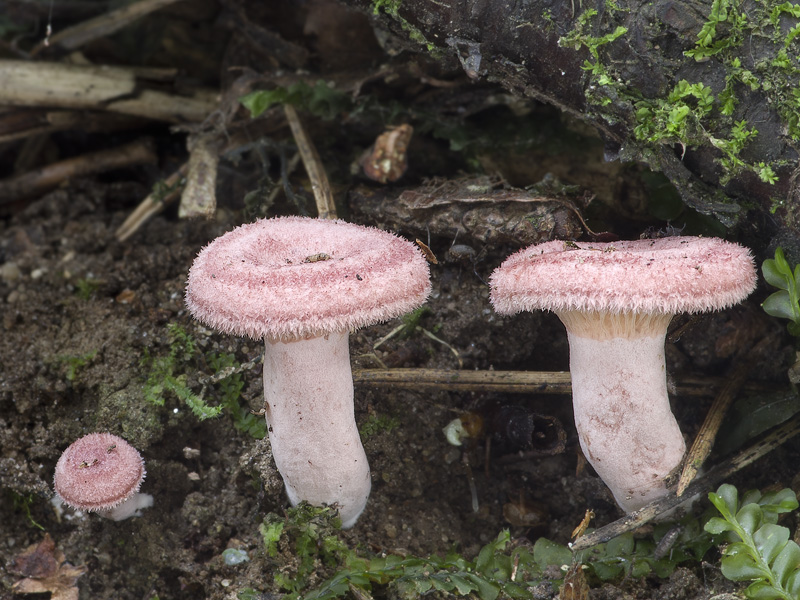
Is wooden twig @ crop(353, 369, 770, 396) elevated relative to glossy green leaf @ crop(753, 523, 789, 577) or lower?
lower

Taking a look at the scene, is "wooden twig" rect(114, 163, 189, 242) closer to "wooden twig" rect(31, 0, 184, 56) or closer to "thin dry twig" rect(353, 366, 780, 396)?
"wooden twig" rect(31, 0, 184, 56)

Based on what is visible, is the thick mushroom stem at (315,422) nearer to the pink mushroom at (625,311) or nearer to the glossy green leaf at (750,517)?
the pink mushroom at (625,311)

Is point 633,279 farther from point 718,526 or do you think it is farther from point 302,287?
point 302,287

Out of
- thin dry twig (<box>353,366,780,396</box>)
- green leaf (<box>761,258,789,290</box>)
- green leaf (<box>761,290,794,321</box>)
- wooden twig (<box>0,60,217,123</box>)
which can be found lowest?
thin dry twig (<box>353,366,780,396</box>)

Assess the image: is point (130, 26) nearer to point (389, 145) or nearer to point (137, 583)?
A: point (389, 145)

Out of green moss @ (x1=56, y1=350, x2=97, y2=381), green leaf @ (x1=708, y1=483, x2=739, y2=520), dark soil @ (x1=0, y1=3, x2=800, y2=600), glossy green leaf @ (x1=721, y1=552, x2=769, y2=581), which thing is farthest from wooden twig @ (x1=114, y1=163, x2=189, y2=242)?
glossy green leaf @ (x1=721, y1=552, x2=769, y2=581)

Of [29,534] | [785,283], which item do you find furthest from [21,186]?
[785,283]

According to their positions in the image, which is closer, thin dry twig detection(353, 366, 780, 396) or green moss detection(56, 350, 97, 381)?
thin dry twig detection(353, 366, 780, 396)
